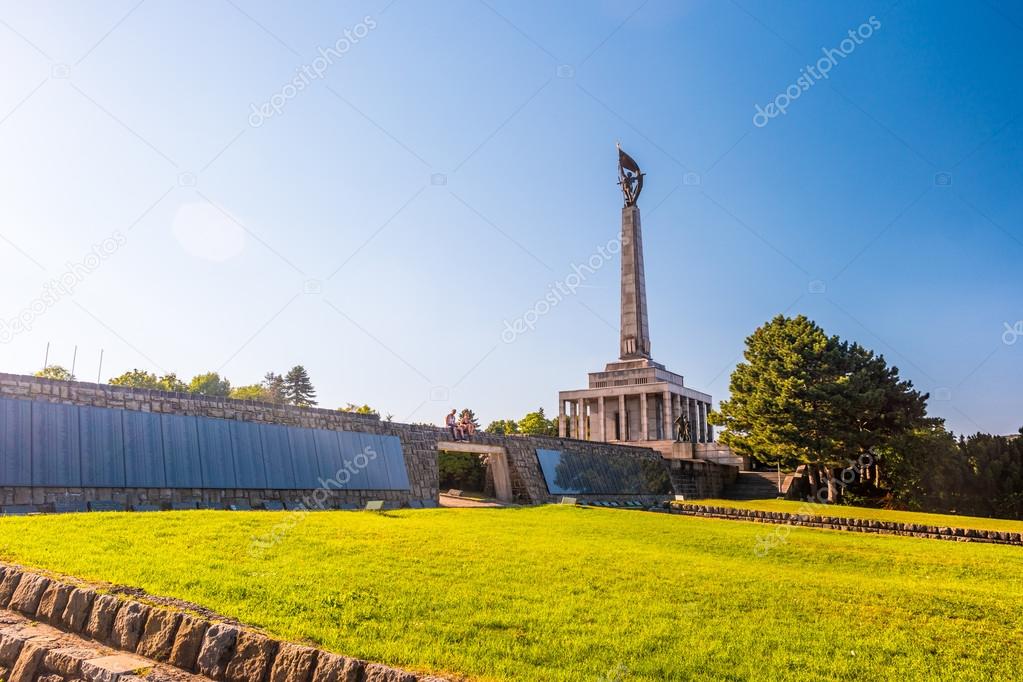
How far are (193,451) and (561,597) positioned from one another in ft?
46.1

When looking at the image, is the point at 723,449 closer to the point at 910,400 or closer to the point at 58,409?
the point at 910,400

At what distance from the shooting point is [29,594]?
6555mm

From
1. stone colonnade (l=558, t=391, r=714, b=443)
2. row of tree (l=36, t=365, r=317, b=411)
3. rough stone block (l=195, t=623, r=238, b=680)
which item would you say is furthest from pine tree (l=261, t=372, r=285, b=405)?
rough stone block (l=195, t=623, r=238, b=680)

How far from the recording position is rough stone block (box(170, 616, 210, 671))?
522 centimetres

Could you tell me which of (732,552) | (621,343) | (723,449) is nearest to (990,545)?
(732,552)

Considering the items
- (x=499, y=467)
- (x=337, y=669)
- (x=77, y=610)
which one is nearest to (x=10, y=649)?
(x=77, y=610)

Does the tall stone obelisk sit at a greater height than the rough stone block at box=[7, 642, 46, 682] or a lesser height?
greater

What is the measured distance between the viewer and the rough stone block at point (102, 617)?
5.81m

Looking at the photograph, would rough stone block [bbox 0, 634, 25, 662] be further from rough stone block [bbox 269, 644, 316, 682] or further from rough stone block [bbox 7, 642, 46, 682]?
rough stone block [bbox 269, 644, 316, 682]

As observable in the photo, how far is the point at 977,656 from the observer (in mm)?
6141

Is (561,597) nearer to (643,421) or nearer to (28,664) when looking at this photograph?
(28,664)

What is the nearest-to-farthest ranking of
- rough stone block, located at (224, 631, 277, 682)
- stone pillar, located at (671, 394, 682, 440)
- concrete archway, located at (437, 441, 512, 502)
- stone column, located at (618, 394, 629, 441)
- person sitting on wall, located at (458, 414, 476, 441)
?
rough stone block, located at (224, 631, 277, 682)
person sitting on wall, located at (458, 414, 476, 441)
concrete archway, located at (437, 441, 512, 502)
stone pillar, located at (671, 394, 682, 440)
stone column, located at (618, 394, 629, 441)

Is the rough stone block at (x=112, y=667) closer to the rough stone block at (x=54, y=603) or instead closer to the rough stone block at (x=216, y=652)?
the rough stone block at (x=216, y=652)

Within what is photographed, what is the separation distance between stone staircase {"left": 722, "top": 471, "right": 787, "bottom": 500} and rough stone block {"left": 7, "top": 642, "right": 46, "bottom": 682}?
39.5m
